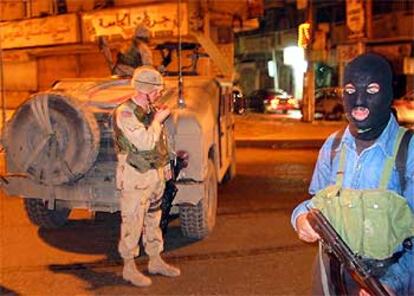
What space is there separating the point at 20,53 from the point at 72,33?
332 centimetres

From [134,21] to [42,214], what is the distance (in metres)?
13.7

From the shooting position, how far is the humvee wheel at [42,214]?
7.22 m

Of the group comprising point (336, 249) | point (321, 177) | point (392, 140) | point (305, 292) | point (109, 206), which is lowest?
point (305, 292)

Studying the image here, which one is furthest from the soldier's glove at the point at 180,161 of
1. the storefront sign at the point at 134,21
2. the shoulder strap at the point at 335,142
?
the storefront sign at the point at 134,21

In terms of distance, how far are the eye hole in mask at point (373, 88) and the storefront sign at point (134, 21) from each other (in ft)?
54.3

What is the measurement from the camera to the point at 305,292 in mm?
5414

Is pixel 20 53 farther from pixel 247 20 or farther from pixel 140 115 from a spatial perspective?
pixel 140 115

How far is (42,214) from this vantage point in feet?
23.8

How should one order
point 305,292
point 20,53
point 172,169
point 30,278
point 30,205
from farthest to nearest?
point 20,53 → point 30,205 → point 172,169 → point 30,278 → point 305,292

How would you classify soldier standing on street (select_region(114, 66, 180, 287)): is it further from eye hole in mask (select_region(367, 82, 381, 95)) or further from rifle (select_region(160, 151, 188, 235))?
eye hole in mask (select_region(367, 82, 381, 95))

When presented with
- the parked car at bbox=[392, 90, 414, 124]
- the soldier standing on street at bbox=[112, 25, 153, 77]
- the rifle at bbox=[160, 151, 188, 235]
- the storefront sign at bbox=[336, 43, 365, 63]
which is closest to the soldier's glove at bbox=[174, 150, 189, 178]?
the rifle at bbox=[160, 151, 188, 235]

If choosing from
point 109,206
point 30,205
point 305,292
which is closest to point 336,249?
point 305,292

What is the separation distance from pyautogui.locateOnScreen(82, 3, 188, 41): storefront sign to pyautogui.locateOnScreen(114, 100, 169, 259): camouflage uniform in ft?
45.1

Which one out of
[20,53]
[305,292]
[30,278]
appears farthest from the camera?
[20,53]
